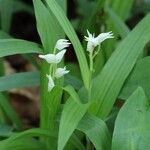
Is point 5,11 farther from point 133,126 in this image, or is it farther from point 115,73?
point 133,126

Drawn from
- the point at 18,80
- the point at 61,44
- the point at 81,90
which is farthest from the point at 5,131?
the point at 61,44

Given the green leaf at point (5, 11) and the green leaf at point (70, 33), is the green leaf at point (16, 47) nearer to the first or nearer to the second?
the green leaf at point (70, 33)

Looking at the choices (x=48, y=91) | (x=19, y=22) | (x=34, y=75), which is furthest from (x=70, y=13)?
(x=48, y=91)

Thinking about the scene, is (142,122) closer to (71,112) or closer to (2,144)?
(71,112)

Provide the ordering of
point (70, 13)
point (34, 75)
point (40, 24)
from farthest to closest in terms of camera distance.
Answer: point (70, 13) < point (34, 75) < point (40, 24)

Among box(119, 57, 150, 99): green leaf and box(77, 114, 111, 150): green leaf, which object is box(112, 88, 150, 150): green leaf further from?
box(119, 57, 150, 99): green leaf

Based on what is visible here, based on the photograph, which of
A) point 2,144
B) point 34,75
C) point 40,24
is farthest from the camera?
point 34,75
